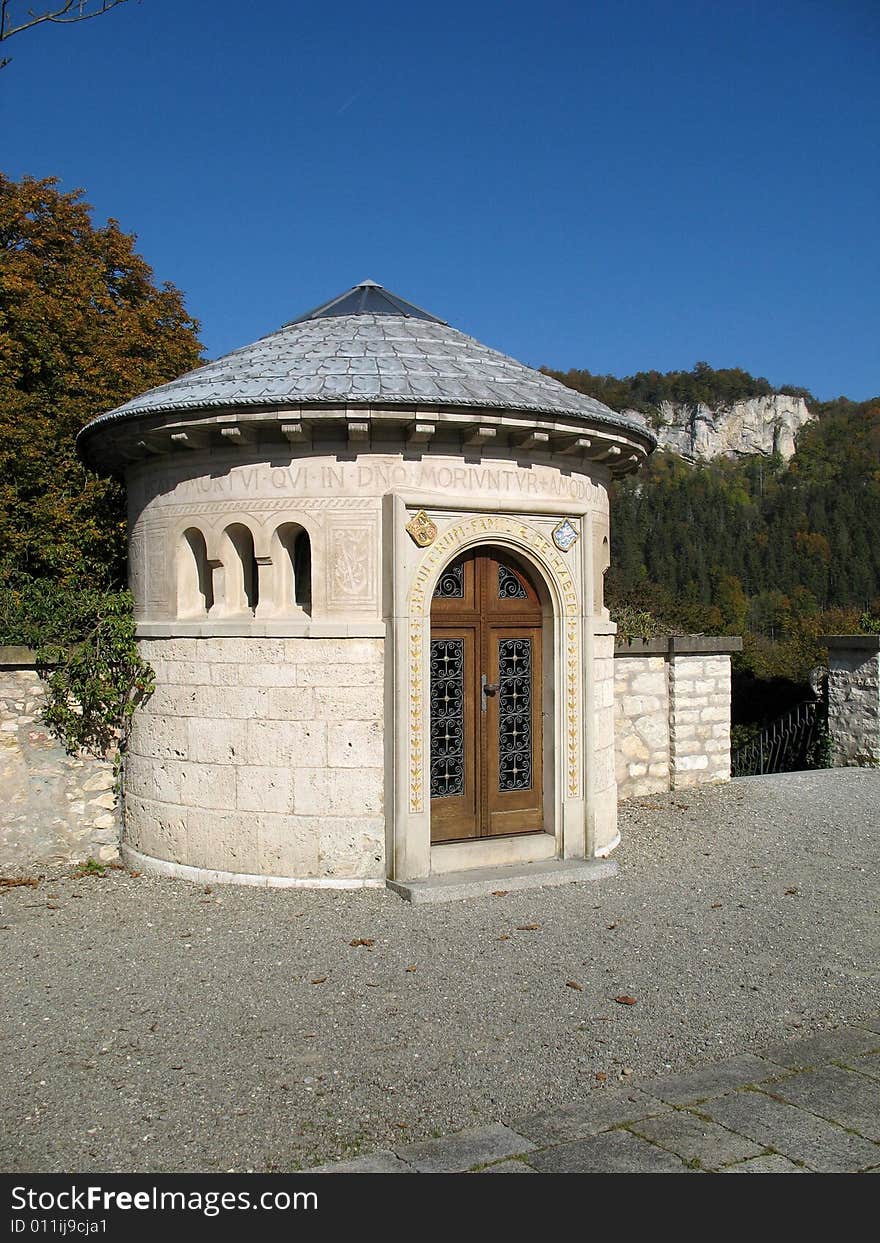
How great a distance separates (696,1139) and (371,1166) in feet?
4.09

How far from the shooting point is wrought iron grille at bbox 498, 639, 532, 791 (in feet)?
27.5

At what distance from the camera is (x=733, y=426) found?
108m

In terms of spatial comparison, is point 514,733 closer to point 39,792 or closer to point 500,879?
point 500,879

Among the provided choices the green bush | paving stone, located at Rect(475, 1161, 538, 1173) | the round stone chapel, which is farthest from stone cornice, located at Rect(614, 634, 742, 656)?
paving stone, located at Rect(475, 1161, 538, 1173)

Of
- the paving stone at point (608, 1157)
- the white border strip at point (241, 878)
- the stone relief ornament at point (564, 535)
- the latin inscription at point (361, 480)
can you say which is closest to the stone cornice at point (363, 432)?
the latin inscription at point (361, 480)

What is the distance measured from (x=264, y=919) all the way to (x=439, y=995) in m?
1.87

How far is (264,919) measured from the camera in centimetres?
707

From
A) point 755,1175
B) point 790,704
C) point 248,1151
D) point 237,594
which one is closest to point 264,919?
point 237,594

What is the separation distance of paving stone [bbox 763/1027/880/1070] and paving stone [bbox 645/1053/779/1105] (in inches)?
4.7

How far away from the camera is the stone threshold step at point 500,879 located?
746cm

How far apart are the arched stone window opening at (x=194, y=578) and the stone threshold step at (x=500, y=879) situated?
2.78 meters

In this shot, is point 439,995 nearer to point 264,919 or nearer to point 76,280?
point 264,919

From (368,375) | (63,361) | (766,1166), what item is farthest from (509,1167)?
(63,361)

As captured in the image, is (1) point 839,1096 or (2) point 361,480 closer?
(1) point 839,1096
